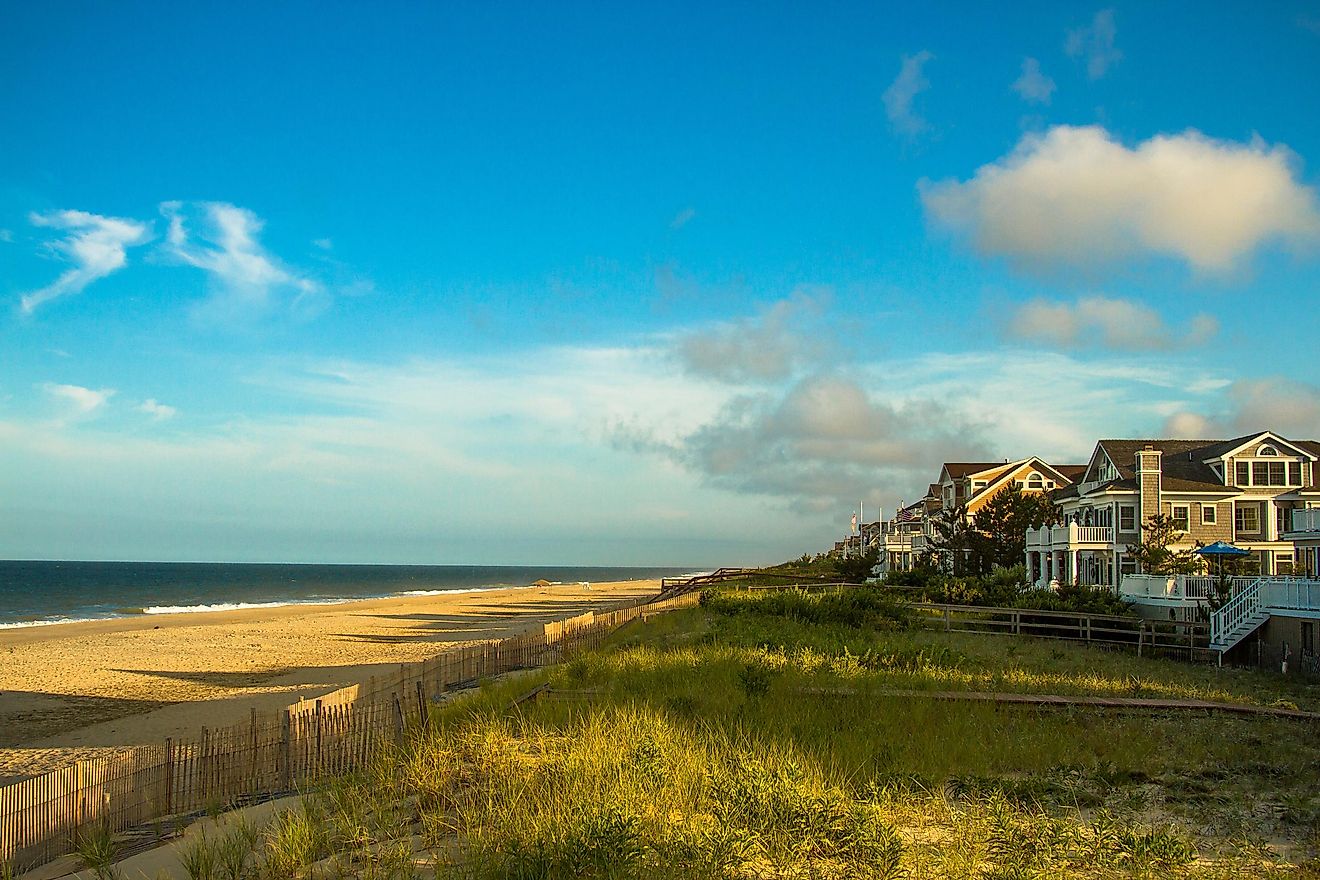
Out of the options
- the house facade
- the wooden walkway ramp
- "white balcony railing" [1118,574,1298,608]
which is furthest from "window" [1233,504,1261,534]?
the wooden walkway ramp

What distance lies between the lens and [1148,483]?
139ft

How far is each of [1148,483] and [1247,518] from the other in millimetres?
4355

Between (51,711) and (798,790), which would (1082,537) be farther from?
(798,790)

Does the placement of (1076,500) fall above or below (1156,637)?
above

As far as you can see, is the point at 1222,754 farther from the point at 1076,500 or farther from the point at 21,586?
the point at 21,586

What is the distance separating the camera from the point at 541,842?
6895 millimetres

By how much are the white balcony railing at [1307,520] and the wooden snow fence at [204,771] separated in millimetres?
30998

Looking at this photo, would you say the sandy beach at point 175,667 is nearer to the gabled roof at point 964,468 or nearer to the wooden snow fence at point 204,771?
the wooden snow fence at point 204,771

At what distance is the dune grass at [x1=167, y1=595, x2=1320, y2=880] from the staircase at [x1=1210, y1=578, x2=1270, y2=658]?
14553 mm

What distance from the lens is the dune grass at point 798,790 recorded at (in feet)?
23.1

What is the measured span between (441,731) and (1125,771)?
729 cm

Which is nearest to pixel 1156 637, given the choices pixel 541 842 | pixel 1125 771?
pixel 1125 771

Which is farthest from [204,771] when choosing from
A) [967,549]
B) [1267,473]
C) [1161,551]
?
[1267,473]

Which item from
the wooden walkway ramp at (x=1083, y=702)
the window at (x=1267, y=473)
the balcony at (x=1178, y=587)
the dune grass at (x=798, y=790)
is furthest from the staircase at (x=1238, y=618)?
the window at (x=1267, y=473)
